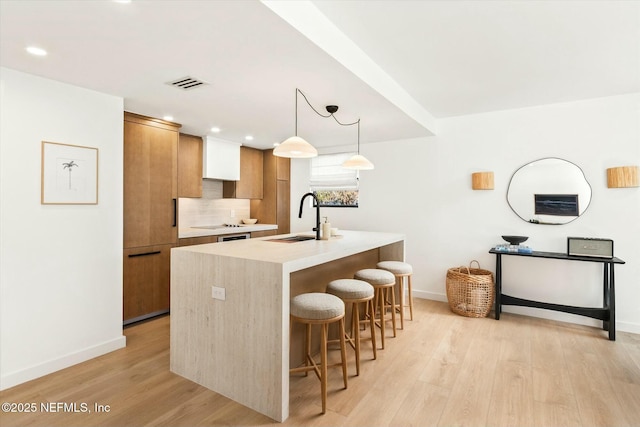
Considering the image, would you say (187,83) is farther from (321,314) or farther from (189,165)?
(321,314)

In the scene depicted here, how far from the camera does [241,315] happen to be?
217cm

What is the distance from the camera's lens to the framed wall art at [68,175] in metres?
2.58

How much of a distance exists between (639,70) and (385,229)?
3141 mm

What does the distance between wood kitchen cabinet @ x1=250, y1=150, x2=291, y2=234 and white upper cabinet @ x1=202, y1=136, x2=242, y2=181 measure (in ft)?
2.29

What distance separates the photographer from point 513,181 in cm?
399

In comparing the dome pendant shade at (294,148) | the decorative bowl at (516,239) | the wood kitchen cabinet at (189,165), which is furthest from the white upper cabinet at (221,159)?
the decorative bowl at (516,239)

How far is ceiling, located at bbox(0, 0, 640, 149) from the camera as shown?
1.80 m

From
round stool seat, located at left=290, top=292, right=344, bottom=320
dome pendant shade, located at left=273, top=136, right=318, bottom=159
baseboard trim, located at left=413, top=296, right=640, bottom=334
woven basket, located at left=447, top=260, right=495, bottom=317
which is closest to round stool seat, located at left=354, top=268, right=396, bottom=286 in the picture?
round stool seat, located at left=290, top=292, right=344, bottom=320

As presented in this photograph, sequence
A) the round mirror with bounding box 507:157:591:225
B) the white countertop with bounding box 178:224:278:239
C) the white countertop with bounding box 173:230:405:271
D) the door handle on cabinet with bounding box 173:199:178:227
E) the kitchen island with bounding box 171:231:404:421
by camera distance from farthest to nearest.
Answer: the white countertop with bounding box 178:224:278:239 → the door handle on cabinet with bounding box 173:199:178:227 → the round mirror with bounding box 507:157:591:225 → the white countertop with bounding box 173:230:405:271 → the kitchen island with bounding box 171:231:404:421

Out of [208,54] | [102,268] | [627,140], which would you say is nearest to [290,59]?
[208,54]

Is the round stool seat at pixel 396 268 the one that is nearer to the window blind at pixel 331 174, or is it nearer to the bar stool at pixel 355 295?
the bar stool at pixel 355 295

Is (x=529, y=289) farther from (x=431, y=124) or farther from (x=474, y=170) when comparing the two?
(x=431, y=124)

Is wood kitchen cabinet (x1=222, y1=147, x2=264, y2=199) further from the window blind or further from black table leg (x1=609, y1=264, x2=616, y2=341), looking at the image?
black table leg (x1=609, y1=264, x2=616, y2=341)

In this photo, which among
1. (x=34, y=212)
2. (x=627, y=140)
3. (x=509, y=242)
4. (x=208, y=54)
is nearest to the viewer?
(x=208, y=54)
